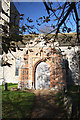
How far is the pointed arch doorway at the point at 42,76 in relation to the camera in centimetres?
950

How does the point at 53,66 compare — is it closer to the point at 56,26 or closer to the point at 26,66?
the point at 26,66

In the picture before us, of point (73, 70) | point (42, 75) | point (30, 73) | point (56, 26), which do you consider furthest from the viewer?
point (73, 70)

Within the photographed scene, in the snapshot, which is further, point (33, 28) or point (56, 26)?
point (56, 26)

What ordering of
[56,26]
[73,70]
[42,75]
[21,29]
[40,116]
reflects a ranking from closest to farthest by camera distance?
1. [21,29]
2. [56,26]
3. [40,116]
4. [42,75]
5. [73,70]

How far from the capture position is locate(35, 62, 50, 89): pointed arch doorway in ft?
31.2

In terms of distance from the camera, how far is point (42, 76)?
9.79 metres

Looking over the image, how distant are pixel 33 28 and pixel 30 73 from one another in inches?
238

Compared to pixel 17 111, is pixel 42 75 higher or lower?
higher

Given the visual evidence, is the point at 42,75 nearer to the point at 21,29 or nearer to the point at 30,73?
the point at 30,73

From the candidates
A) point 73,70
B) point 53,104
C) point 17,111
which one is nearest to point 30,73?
point 53,104

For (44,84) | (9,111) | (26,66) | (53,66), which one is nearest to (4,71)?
(26,66)

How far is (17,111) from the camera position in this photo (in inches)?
189

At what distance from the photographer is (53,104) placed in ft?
19.7

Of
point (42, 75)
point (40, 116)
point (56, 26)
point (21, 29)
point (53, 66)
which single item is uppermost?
point (56, 26)
